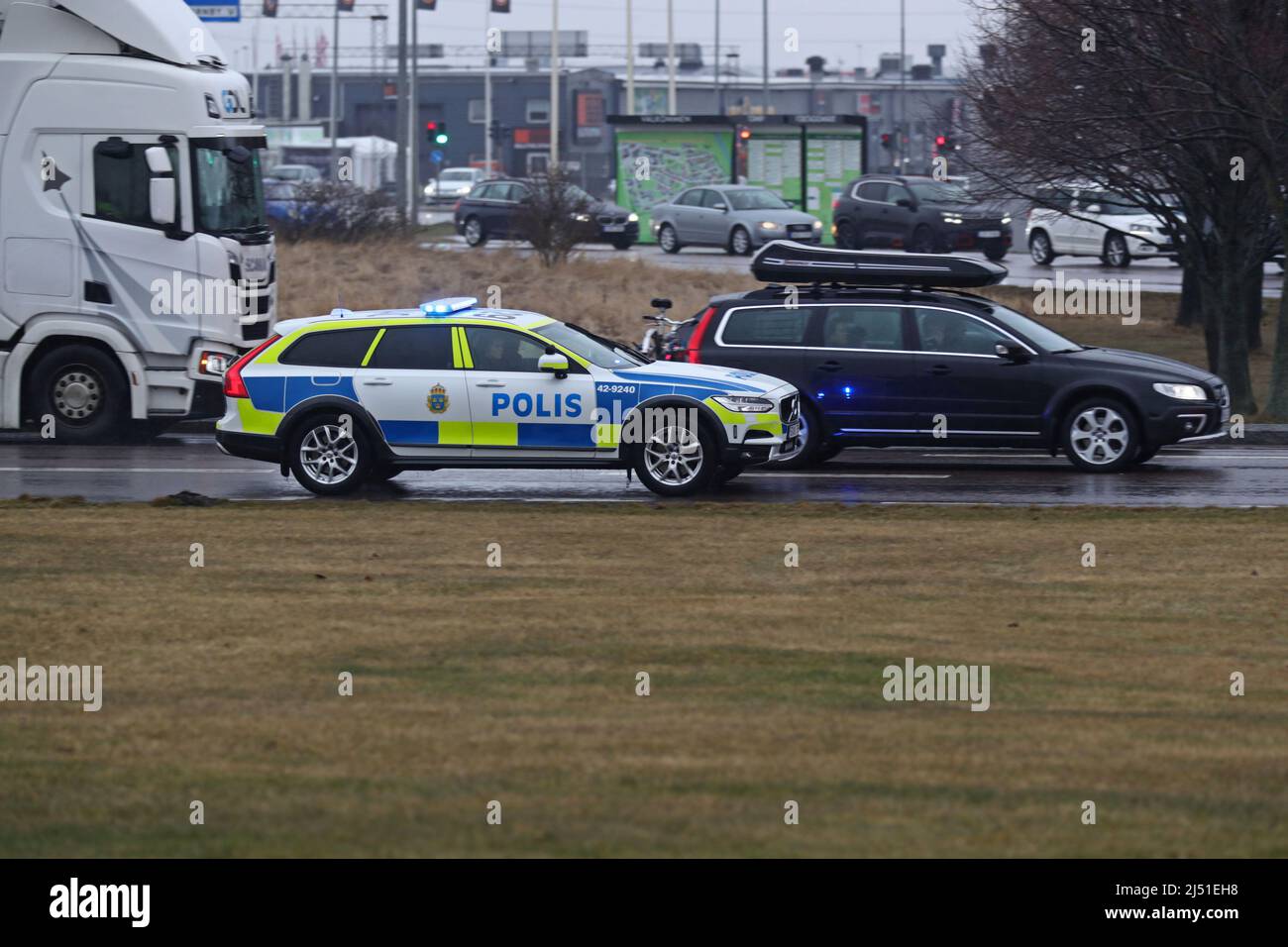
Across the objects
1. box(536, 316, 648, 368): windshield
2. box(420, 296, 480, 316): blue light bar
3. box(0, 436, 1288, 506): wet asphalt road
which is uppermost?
box(420, 296, 480, 316): blue light bar

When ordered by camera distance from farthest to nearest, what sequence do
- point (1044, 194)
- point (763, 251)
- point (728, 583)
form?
point (1044, 194) → point (763, 251) → point (728, 583)

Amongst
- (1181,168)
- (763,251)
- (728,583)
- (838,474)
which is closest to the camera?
(728,583)

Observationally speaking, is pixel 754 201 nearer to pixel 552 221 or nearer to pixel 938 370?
pixel 552 221

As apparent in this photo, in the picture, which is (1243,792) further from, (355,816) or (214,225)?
(214,225)

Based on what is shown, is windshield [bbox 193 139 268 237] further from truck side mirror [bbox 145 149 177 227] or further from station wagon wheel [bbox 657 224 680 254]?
station wagon wheel [bbox 657 224 680 254]

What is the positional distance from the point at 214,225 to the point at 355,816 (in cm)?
1286

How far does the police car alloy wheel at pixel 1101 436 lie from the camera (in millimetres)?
16328

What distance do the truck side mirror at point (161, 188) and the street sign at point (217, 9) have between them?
542 inches

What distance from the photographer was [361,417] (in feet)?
49.3

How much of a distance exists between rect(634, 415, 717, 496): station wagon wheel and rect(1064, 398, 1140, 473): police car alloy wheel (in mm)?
3615

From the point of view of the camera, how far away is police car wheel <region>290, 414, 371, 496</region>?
15062mm

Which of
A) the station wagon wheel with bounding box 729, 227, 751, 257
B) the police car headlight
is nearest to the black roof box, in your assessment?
the police car headlight
